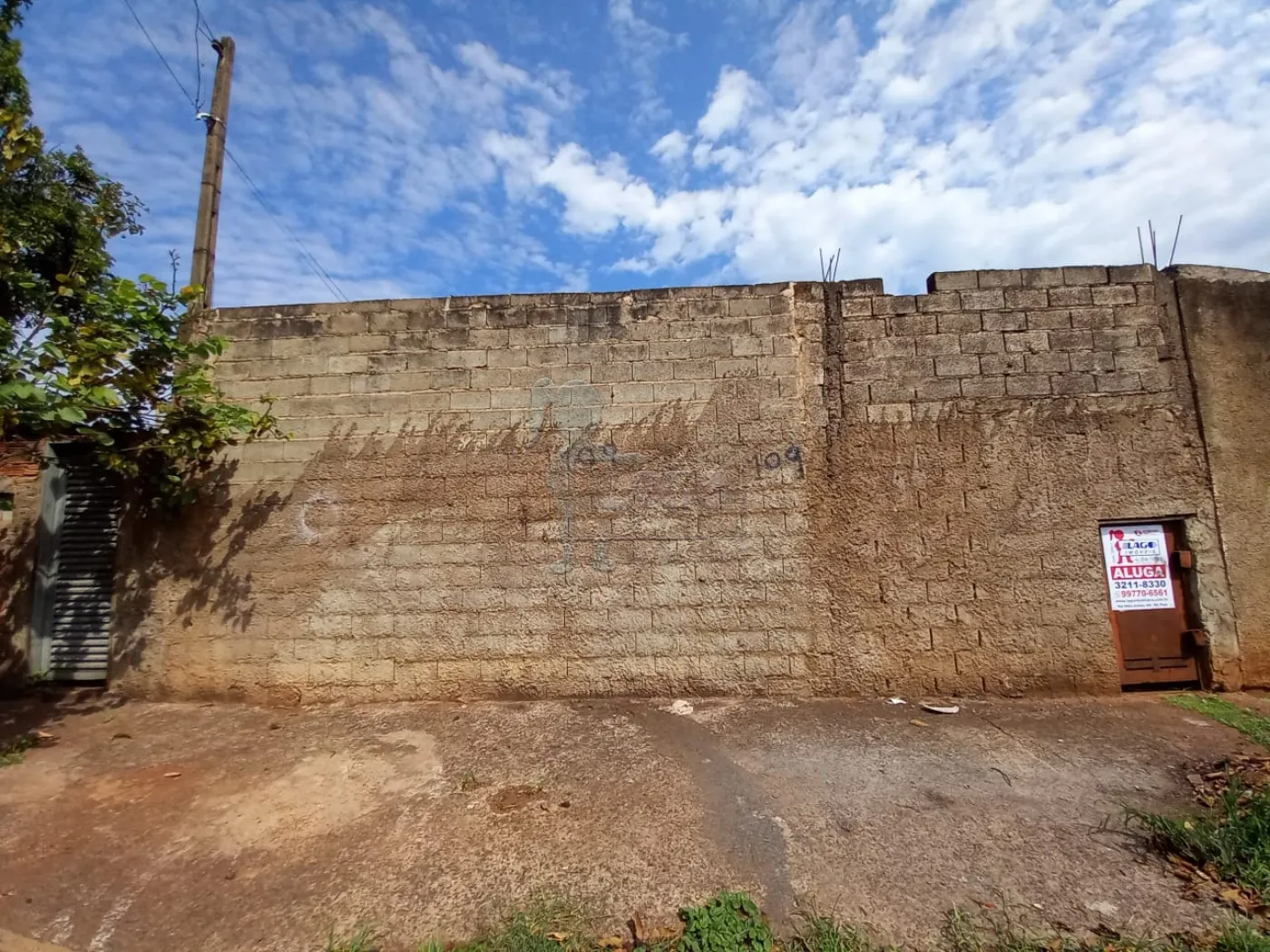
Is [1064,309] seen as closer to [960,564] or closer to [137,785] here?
[960,564]

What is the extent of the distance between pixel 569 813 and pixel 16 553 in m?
5.09

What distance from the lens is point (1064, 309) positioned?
502 cm

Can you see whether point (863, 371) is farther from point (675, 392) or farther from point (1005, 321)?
point (675, 392)

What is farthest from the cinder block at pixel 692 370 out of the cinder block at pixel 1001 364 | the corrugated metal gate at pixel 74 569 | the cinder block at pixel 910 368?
the corrugated metal gate at pixel 74 569

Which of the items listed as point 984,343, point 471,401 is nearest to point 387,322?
point 471,401

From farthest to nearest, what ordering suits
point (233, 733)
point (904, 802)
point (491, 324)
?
point (491, 324) < point (233, 733) < point (904, 802)

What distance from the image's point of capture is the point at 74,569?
536 centimetres

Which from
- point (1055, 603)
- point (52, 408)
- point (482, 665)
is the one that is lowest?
point (482, 665)

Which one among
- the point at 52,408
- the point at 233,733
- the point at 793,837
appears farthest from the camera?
the point at 233,733

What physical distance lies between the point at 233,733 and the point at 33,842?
120 centimetres

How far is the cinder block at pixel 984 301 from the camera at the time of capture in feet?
16.5

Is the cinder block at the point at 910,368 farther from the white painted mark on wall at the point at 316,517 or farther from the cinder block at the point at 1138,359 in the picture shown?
the white painted mark on wall at the point at 316,517

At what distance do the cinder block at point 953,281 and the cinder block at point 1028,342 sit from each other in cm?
46

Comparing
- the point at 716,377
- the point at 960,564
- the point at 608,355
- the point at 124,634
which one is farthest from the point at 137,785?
the point at 960,564
